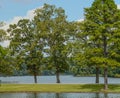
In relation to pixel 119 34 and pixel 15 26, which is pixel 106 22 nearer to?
pixel 119 34

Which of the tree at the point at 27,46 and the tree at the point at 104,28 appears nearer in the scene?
the tree at the point at 104,28

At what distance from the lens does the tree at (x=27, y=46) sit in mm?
79562

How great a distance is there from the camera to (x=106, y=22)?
59.0m

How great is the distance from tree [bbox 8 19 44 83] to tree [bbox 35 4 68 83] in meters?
2.89

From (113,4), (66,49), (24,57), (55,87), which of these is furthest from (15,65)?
(113,4)

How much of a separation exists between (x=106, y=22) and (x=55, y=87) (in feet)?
39.2

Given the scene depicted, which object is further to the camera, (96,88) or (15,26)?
(15,26)

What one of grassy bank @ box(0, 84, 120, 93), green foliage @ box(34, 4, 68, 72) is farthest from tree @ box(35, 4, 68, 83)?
grassy bank @ box(0, 84, 120, 93)

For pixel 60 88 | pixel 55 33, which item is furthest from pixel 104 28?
pixel 55 33

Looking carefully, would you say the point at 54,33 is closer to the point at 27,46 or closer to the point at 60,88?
the point at 27,46

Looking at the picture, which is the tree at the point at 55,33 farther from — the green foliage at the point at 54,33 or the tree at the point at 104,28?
the tree at the point at 104,28

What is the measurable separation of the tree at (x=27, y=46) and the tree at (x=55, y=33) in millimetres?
2895

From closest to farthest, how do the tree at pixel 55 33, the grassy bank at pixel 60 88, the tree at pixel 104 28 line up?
the grassy bank at pixel 60 88 → the tree at pixel 104 28 → the tree at pixel 55 33

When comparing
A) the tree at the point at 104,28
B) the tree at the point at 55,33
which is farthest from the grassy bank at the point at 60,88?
the tree at the point at 55,33
